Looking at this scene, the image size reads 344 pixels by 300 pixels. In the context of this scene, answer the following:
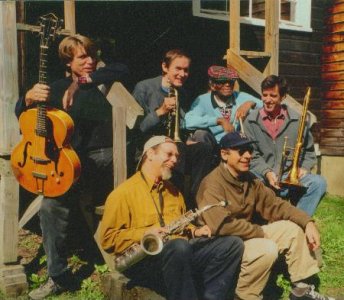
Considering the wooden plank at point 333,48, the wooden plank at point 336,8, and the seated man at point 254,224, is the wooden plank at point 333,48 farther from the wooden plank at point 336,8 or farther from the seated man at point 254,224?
the seated man at point 254,224

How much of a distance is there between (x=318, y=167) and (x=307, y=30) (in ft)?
7.92

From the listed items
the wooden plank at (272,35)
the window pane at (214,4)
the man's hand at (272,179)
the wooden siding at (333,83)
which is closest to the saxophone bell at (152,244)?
the man's hand at (272,179)

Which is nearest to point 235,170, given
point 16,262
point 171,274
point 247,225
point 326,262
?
point 247,225

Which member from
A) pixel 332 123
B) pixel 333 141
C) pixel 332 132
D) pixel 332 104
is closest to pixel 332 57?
pixel 332 104

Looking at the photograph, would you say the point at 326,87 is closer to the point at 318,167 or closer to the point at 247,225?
the point at 318,167

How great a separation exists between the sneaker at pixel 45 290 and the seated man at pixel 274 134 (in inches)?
84.5

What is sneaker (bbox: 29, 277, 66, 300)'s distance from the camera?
15.0ft

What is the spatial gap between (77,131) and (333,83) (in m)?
6.36

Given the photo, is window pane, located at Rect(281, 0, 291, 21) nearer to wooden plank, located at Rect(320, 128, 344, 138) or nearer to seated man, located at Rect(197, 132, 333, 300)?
wooden plank, located at Rect(320, 128, 344, 138)

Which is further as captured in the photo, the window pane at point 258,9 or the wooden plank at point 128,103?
the window pane at point 258,9

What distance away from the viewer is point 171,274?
3.91 metres

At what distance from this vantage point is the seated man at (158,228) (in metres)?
4.11

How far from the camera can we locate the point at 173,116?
512cm

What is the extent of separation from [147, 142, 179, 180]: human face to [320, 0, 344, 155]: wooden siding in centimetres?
607
